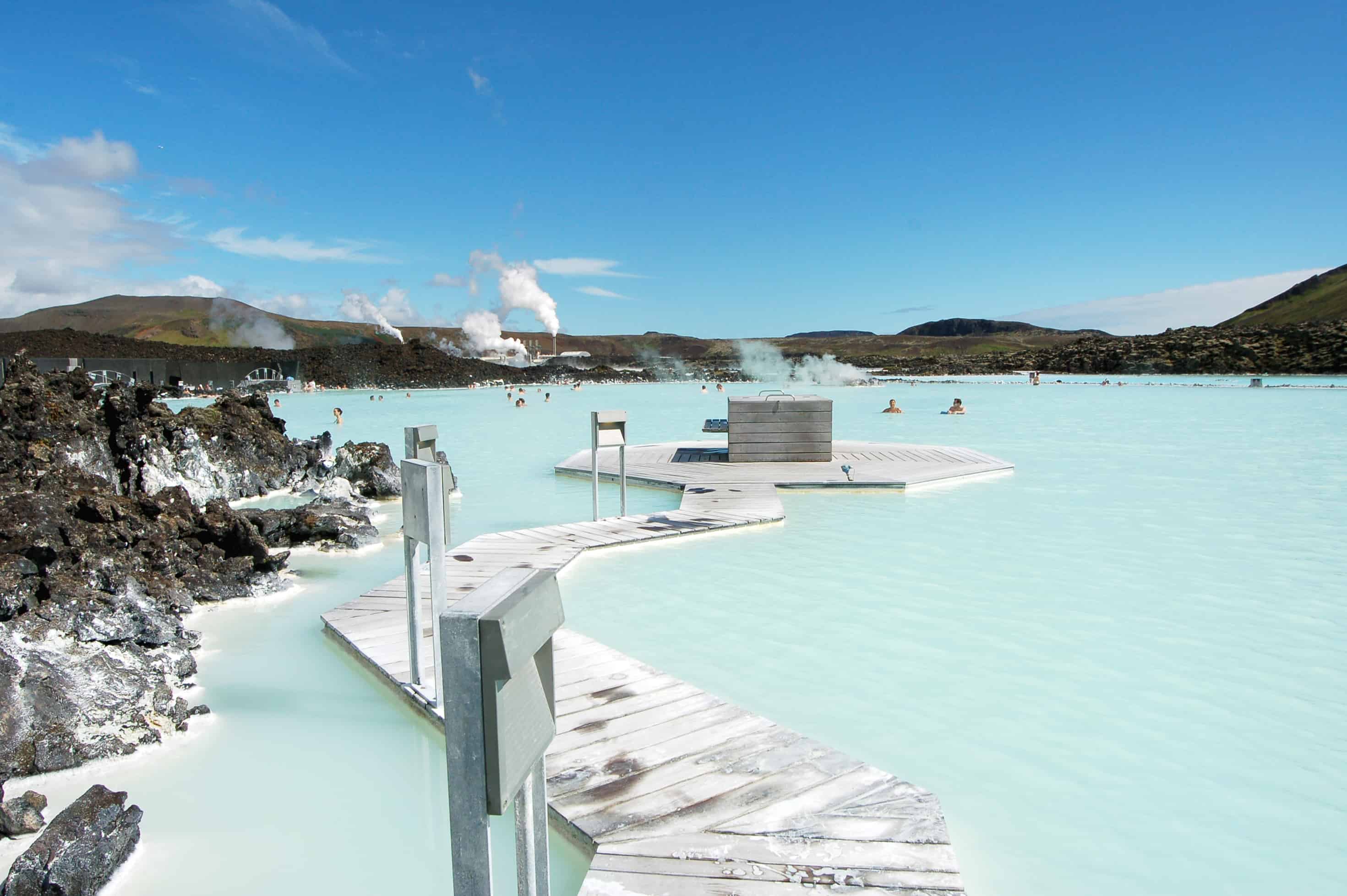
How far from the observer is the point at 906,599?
506 centimetres

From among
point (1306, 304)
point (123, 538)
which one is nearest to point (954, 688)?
point (123, 538)

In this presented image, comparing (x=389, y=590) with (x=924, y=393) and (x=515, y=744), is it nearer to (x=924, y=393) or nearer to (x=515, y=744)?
(x=515, y=744)

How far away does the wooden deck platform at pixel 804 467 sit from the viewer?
898 centimetres

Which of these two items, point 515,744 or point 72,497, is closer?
point 515,744

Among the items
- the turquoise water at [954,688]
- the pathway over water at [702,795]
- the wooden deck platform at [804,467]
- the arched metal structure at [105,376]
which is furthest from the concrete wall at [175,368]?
the pathway over water at [702,795]

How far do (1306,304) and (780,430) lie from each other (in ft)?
340

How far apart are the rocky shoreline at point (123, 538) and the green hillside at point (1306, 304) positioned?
90782mm

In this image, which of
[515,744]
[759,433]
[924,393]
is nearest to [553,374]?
[924,393]

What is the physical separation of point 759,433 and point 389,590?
6.11 m

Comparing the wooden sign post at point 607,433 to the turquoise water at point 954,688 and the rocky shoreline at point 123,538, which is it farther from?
the rocky shoreline at point 123,538

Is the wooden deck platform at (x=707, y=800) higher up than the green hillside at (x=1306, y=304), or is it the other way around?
the green hillside at (x=1306, y=304)

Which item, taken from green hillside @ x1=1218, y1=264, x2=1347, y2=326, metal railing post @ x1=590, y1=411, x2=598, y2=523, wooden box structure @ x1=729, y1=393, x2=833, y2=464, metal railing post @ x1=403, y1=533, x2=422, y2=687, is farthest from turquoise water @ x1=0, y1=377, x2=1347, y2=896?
green hillside @ x1=1218, y1=264, x2=1347, y2=326

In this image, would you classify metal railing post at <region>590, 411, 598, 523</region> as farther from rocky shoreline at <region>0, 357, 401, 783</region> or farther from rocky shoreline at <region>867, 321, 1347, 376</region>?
rocky shoreline at <region>867, 321, 1347, 376</region>

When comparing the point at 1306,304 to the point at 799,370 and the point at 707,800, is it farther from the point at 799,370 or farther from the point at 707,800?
the point at 707,800
